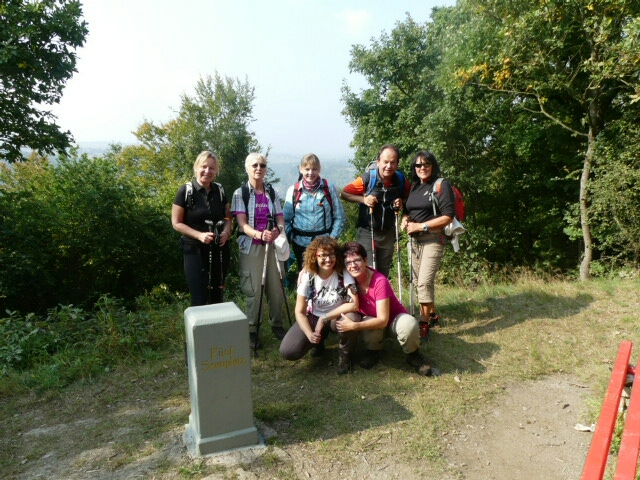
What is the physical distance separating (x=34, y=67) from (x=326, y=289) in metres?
8.47

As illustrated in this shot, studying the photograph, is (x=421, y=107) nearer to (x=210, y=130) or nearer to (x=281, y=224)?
(x=281, y=224)

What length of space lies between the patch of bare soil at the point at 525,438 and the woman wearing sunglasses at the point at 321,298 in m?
1.29

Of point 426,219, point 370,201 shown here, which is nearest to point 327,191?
point 370,201

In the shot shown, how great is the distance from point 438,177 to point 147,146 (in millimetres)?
33581

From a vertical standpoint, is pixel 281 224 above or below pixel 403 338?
above

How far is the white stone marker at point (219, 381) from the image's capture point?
298 centimetres

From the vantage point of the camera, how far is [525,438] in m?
3.26

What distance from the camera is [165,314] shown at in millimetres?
5809

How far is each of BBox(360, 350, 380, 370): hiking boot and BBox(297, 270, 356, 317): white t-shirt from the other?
652 millimetres

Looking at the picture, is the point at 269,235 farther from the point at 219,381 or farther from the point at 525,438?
the point at 525,438

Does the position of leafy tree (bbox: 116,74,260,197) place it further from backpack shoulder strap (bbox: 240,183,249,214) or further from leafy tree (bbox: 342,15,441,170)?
backpack shoulder strap (bbox: 240,183,249,214)

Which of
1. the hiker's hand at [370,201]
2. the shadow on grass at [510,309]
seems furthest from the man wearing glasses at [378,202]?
the shadow on grass at [510,309]

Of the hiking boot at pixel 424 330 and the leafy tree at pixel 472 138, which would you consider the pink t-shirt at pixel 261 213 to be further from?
the leafy tree at pixel 472 138

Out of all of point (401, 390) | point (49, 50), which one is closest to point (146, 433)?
point (401, 390)
